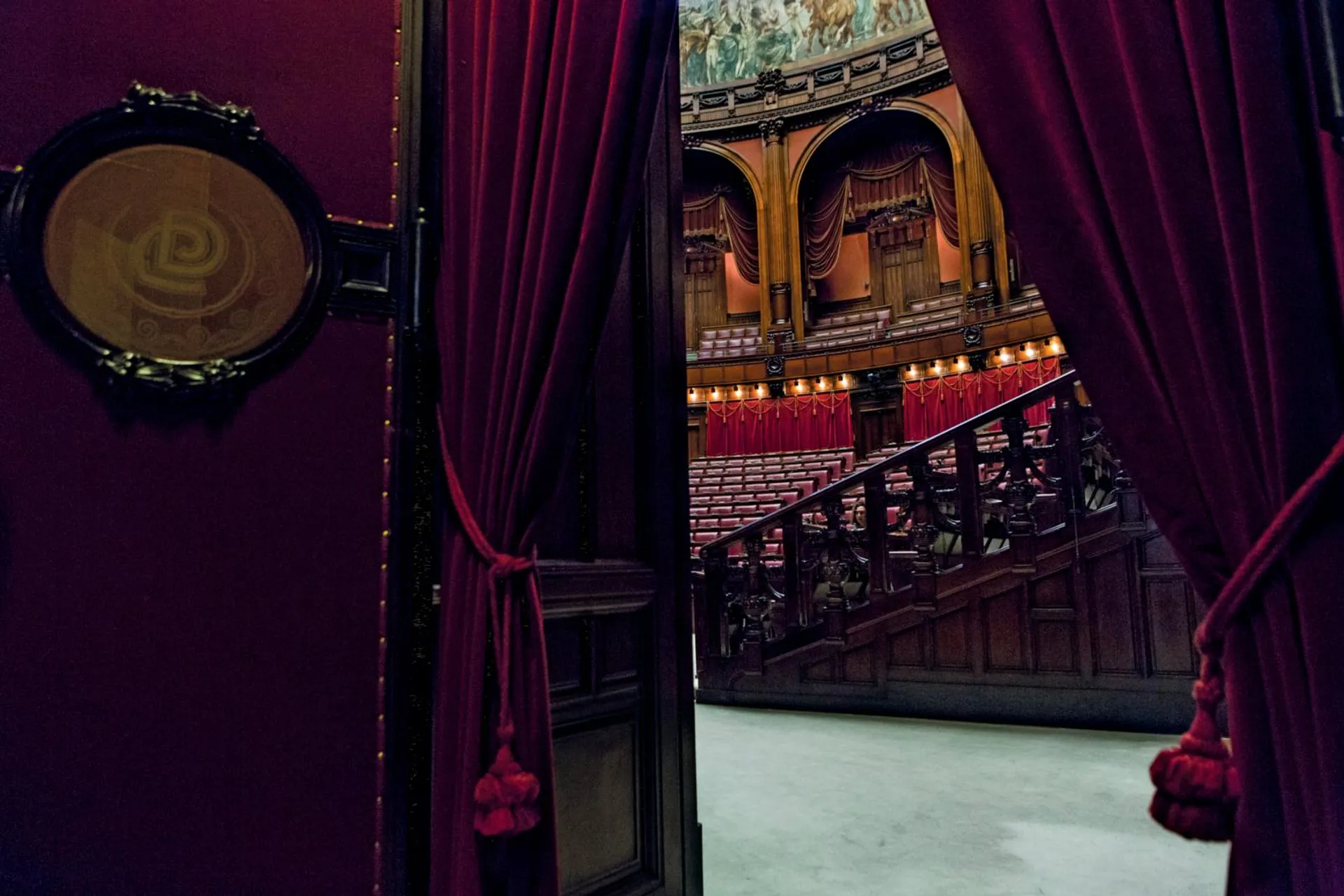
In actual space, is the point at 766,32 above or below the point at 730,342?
above

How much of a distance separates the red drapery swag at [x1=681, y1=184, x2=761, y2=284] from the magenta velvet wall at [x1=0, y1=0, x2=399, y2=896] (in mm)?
12695

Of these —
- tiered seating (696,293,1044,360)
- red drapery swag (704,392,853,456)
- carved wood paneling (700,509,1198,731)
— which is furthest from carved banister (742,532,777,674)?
red drapery swag (704,392,853,456)

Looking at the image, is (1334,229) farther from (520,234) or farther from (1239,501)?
(520,234)

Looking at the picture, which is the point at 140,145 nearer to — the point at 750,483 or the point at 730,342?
the point at 750,483

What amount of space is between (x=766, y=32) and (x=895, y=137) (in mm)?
3028

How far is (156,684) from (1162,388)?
5.49ft

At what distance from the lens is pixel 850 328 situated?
525 inches

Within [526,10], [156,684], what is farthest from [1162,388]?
[156,684]

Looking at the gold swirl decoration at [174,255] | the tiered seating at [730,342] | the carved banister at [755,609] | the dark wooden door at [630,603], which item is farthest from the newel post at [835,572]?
the tiered seating at [730,342]

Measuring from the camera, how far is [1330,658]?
80 cm

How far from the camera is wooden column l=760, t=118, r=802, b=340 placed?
13516 millimetres

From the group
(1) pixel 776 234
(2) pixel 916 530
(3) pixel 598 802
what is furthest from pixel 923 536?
(1) pixel 776 234

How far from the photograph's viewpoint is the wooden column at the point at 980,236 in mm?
11531

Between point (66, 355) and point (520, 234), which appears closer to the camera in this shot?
point (66, 355)
